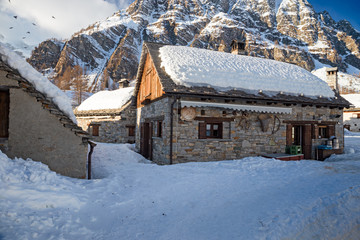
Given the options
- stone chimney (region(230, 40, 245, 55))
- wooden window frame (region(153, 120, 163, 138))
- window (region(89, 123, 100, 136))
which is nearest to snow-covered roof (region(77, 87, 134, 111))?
window (region(89, 123, 100, 136))

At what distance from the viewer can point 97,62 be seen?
69.6m

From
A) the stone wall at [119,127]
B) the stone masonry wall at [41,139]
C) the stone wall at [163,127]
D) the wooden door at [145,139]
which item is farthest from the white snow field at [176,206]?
the stone wall at [119,127]

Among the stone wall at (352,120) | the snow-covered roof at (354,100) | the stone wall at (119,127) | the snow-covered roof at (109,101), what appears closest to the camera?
the stone wall at (119,127)

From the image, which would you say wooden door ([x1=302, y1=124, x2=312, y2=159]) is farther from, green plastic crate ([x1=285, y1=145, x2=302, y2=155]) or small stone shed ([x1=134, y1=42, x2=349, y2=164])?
green plastic crate ([x1=285, y1=145, x2=302, y2=155])

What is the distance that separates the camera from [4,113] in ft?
17.7

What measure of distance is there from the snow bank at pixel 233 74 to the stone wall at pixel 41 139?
4.93 meters

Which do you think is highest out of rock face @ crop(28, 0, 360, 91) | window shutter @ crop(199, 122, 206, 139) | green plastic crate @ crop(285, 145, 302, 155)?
rock face @ crop(28, 0, 360, 91)

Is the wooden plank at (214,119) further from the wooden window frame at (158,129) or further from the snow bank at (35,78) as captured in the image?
the snow bank at (35,78)

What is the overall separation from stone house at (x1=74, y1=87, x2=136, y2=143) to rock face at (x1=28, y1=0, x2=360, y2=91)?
4001 centimetres

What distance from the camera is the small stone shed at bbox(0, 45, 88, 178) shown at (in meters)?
5.22

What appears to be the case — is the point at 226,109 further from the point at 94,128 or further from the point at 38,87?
the point at 94,128

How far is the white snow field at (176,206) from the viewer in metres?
3.47

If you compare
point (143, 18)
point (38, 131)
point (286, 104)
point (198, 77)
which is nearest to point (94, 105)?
point (198, 77)

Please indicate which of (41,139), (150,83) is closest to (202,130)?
(150,83)
